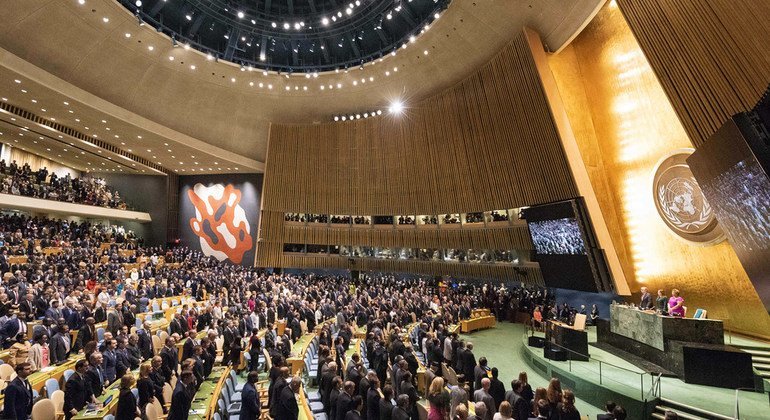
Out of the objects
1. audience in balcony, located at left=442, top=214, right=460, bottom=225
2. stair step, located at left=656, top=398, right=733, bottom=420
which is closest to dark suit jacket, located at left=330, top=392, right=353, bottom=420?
stair step, located at left=656, top=398, right=733, bottom=420

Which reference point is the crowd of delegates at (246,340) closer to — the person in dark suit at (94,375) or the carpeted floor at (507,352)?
the person in dark suit at (94,375)

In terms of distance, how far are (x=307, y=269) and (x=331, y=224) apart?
301cm

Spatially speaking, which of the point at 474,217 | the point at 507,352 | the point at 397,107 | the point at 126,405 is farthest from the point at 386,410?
the point at 397,107

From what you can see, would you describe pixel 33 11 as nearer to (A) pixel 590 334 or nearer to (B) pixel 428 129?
(B) pixel 428 129

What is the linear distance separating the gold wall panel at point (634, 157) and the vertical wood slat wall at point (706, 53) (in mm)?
2518

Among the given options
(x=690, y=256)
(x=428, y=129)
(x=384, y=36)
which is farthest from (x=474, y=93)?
(x=690, y=256)

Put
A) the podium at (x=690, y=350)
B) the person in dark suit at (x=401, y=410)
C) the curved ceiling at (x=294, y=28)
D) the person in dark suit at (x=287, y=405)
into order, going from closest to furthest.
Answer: the person in dark suit at (x=401, y=410), the person in dark suit at (x=287, y=405), the podium at (x=690, y=350), the curved ceiling at (x=294, y=28)

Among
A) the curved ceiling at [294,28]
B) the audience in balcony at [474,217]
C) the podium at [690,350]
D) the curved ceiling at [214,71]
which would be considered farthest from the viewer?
the audience in balcony at [474,217]

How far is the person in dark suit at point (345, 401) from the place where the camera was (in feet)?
15.9

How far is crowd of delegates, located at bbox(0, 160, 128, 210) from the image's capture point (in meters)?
17.3

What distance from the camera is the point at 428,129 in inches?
747

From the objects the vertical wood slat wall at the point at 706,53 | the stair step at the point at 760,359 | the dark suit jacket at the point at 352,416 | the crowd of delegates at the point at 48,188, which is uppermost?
the vertical wood slat wall at the point at 706,53

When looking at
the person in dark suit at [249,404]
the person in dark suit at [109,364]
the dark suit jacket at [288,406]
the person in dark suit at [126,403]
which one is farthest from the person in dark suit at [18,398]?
the dark suit jacket at [288,406]

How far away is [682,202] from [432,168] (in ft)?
34.7
